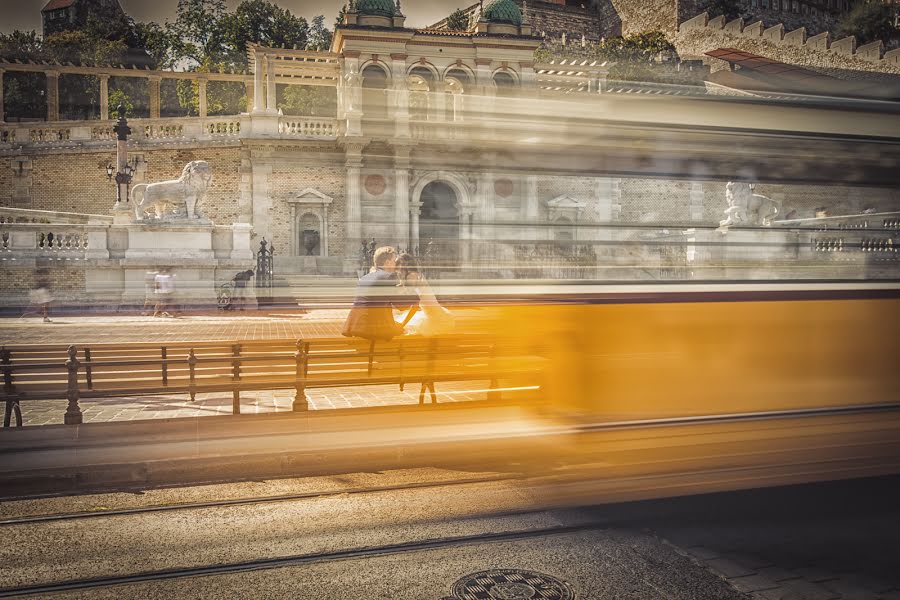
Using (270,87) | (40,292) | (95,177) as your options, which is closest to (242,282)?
(40,292)

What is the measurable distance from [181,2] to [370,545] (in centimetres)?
5185

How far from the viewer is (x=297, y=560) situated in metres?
4.20

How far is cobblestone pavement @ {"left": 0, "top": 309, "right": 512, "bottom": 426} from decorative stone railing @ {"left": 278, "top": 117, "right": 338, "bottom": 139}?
49.2 feet

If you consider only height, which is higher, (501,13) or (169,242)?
(501,13)

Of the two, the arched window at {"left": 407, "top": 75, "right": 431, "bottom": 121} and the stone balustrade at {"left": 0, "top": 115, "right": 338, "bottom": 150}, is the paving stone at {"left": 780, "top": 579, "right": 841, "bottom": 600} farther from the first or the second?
the stone balustrade at {"left": 0, "top": 115, "right": 338, "bottom": 150}

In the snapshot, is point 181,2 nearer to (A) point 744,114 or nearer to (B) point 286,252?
(B) point 286,252

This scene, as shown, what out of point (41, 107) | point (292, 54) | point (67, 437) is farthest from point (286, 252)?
point (67, 437)

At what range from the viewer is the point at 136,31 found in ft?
168

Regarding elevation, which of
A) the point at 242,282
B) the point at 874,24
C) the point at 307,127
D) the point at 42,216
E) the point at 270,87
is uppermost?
the point at 874,24

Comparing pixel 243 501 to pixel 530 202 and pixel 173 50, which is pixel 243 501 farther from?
pixel 173 50

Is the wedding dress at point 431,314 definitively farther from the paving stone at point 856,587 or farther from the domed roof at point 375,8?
the domed roof at point 375,8

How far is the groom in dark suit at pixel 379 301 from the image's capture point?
23.0 ft

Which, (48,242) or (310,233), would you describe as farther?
(310,233)

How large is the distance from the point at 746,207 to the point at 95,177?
34.5 meters
